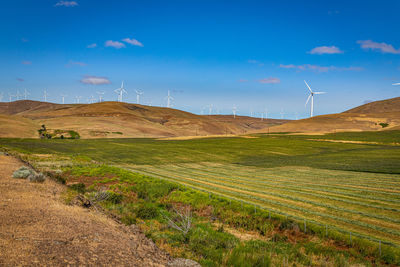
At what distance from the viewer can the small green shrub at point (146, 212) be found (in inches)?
819

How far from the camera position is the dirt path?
31.8 ft

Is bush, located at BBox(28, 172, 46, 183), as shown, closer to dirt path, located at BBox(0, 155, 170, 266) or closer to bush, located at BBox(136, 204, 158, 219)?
dirt path, located at BBox(0, 155, 170, 266)

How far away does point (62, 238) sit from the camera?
11422 millimetres

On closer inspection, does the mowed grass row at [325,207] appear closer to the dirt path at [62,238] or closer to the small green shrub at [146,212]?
the small green shrub at [146,212]

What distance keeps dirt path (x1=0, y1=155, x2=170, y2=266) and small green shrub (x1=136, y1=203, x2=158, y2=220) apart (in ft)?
15.7

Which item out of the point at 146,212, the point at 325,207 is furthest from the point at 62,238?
the point at 325,207

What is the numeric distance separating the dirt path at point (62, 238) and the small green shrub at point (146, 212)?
15.7 feet

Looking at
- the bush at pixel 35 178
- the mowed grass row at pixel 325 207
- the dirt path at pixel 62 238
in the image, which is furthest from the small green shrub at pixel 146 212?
the mowed grass row at pixel 325 207

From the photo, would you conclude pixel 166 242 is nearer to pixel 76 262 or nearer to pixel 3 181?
pixel 76 262

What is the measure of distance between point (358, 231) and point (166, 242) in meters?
12.1

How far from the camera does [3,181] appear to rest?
2083 centimetres

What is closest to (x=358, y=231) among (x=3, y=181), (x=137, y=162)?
(x=3, y=181)

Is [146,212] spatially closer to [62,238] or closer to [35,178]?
[35,178]

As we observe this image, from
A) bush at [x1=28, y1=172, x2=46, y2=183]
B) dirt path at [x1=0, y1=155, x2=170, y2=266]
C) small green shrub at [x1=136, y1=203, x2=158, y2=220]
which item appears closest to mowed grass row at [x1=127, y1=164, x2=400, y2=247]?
small green shrub at [x1=136, y1=203, x2=158, y2=220]
